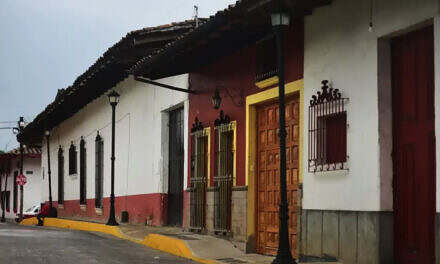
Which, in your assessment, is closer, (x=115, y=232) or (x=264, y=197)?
(x=264, y=197)

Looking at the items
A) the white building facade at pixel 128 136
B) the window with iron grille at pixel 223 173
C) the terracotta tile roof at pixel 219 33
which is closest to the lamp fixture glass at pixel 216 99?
the window with iron grille at pixel 223 173

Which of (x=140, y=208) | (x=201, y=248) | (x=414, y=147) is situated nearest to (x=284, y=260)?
(x=414, y=147)

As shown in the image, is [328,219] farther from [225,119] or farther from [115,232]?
[115,232]

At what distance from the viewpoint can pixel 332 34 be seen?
10.8 metres

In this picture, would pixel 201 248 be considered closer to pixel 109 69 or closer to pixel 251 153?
pixel 251 153

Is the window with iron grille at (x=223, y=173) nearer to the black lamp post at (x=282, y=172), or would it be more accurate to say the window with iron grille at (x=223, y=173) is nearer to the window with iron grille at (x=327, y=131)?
the window with iron grille at (x=327, y=131)

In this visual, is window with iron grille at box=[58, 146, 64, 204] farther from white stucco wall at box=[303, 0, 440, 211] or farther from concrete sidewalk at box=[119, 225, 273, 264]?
white stucco wall at box=[303, 0, 440, 211]

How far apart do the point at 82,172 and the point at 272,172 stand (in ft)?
56.5

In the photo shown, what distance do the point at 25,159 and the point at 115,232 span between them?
30809 mm

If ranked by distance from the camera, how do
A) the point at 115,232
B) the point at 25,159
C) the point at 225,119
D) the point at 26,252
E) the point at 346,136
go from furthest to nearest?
the point at 25,159 < the point at 115,232 < the point at 225,119 < the point at 26,252 < the point at 346,136

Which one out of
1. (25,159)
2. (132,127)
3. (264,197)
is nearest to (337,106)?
(264,197)

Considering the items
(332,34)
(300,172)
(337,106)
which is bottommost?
(300,172)

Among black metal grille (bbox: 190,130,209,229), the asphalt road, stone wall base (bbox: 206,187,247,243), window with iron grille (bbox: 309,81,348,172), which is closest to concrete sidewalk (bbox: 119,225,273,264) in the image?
stone wall base (bbox: 206,187,247,243)

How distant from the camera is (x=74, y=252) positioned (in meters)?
12.8
